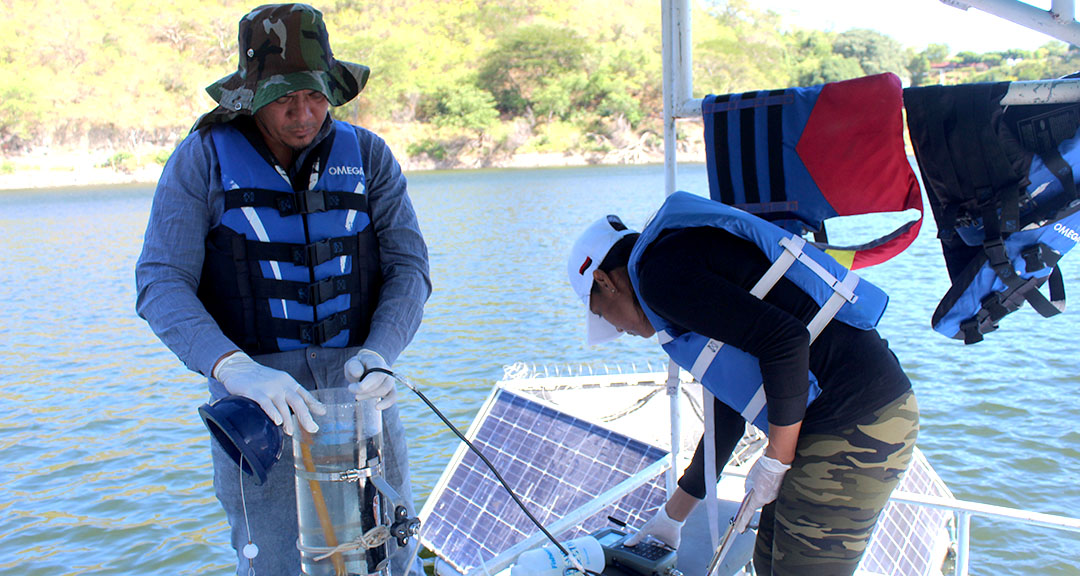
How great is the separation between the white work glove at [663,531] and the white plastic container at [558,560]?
18 centimetres

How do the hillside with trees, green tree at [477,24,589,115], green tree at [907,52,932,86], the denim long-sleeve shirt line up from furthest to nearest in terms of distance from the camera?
green tree at [907,52,932,86] < green tree at [477,24,589,115] < the hillside with trees < the denim long-sleeve shirt

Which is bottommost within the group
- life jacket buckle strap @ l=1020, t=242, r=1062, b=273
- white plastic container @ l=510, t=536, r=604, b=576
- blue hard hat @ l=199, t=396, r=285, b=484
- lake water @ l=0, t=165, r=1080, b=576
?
lake water @ l=0, t=165, r=1080, b=576

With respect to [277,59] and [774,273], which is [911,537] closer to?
[774,273]

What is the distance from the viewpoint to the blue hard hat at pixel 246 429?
1.60 metres

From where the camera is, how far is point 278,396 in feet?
5.53

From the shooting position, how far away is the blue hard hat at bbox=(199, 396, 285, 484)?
160 centimetres

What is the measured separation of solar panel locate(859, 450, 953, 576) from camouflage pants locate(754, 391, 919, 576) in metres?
1.82

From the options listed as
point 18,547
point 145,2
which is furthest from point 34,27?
point 18,547

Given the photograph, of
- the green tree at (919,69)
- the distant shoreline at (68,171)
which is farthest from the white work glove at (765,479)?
the green tree at (919,69)

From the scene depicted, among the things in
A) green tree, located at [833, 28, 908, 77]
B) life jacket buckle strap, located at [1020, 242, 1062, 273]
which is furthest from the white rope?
green tree, located at [833, 28, 908, 77]

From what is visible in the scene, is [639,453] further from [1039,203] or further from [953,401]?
[953,401]

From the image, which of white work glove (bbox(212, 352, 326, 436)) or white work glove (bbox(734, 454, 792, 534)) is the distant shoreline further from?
white work glove (bbox(212, 352, 326, 436))

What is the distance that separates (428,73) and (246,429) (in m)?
66.9

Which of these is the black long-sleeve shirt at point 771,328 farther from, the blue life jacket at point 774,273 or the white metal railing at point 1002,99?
the white metal railing at point 1002,99
